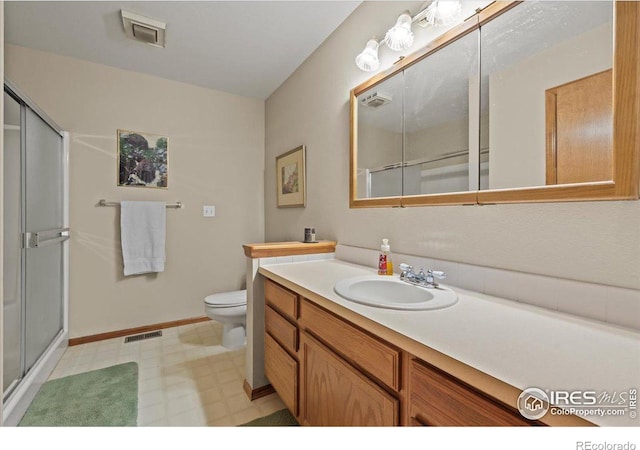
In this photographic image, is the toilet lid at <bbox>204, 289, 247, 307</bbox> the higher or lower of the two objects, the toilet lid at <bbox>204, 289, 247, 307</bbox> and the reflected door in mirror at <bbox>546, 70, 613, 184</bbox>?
the lower

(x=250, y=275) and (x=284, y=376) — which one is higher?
Answer: (x=250, y=275)

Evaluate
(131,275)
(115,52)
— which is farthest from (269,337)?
(115,52)

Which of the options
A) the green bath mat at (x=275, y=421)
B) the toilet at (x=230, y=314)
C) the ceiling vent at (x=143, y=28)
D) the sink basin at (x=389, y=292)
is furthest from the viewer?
the toilet at (x=230, y=314)

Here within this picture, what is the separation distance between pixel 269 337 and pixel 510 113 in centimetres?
149

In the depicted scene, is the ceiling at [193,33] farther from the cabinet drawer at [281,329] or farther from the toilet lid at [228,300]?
the toilet lid at [228,300]

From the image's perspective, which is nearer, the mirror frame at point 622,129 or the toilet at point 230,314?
the mirror frame at point 622,129

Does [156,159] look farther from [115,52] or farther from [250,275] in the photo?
[250,275]

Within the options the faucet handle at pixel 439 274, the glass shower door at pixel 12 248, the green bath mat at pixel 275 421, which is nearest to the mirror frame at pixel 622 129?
the faucet handle at pixel 439 274

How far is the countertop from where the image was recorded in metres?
0.48

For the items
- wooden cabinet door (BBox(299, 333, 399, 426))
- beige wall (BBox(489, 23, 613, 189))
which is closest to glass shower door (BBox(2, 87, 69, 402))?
wooden cabinet door (BBox(299, 333, 399, 426))

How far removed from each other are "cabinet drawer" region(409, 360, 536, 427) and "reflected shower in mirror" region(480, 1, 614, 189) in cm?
70

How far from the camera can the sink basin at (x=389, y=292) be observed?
0.89m

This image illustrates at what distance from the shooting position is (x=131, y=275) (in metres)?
2.36

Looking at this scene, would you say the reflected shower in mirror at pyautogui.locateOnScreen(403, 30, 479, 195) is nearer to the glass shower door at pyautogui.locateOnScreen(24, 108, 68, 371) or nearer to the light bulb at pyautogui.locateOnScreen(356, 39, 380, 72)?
the light bulb at pyautogui.locateOnScreen(356, 39, 380, 72)
